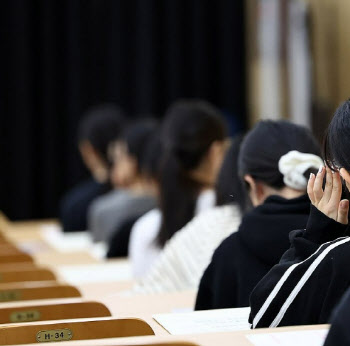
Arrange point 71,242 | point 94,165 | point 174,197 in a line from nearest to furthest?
1. point 174,197
2. point 71,242
3. point 94,165

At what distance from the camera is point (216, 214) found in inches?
A: 114

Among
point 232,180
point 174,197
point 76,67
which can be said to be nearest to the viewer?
point 232,180

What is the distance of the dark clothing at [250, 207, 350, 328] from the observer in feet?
5.21

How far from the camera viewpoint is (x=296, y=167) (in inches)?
88.3

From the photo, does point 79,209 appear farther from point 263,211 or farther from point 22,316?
point 263,211

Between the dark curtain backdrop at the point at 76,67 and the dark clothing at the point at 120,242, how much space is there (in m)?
4.16

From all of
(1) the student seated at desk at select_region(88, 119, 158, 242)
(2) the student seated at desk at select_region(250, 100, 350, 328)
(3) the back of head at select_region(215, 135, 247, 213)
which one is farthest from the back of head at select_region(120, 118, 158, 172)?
(2) the student seated at desk at select_region(250, 100, 350, 328)

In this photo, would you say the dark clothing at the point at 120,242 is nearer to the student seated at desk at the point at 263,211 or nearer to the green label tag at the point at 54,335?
the student seated at desk at the point at 263,211

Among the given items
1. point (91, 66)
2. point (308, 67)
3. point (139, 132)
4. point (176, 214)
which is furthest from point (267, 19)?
point (176, 214)

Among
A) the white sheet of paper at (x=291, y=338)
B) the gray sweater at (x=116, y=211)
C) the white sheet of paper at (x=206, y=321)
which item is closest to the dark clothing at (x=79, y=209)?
the gray sweater at (x=116, y=211)

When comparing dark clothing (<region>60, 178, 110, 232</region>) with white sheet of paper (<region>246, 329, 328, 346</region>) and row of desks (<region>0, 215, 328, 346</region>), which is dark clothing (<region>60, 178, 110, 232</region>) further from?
white sheet of paper (<region>246, 329, 328, 346</region>)

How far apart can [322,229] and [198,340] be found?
41cm

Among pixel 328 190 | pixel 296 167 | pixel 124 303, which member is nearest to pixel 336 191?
pixel 328 190

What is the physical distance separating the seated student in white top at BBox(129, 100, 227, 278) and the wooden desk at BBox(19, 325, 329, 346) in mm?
1988
